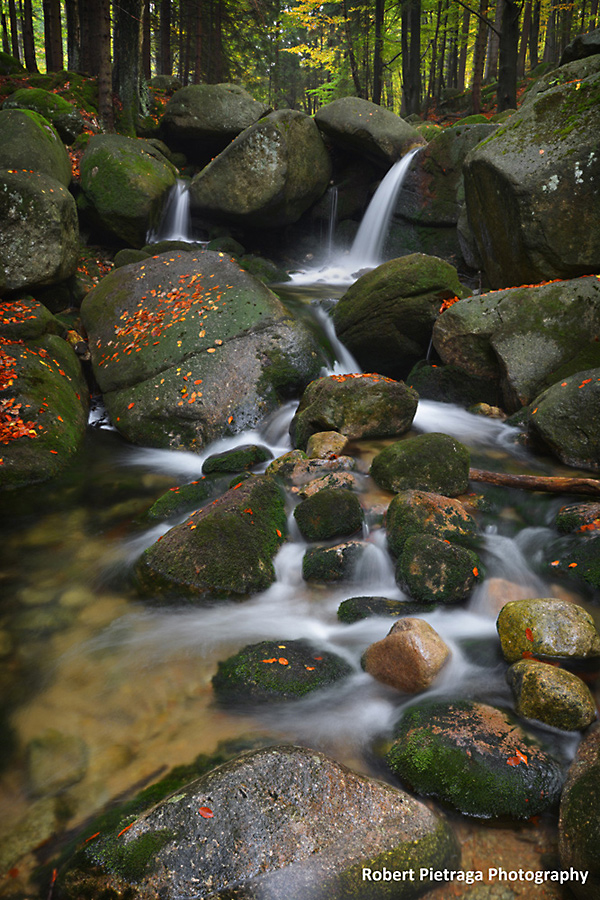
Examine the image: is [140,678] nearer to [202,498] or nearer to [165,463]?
[202,498]

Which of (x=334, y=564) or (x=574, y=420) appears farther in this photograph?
(x=574, y=420)

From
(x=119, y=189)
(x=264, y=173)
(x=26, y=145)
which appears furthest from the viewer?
(x=264, y=173)

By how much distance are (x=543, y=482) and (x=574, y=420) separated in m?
0.97

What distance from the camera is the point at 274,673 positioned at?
3639 millimetres

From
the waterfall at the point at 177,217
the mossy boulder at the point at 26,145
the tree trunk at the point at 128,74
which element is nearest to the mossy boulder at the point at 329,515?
the mossy boulder at the point at 26,145

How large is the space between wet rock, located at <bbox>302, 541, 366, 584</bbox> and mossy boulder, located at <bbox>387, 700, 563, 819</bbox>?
5.72 ft

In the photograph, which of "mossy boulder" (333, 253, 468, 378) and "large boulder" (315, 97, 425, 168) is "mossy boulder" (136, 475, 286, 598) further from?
"large boulder" (315, 97, 425, 168)

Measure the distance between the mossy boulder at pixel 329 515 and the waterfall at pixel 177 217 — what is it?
1172 cm

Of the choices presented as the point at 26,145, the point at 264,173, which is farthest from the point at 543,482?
the point at 264,173

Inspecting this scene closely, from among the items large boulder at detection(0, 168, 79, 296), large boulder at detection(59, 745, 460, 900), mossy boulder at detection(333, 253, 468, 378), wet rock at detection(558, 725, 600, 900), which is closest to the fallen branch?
wet rock at detection(558, 725, 600, 900)

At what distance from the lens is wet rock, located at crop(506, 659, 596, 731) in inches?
120

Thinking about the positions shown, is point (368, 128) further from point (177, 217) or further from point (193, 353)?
point (193, 353)

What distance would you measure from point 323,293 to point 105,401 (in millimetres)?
6692

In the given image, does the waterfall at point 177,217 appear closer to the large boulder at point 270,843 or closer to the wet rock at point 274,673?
the wet rock at point 274,673
